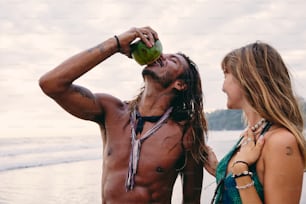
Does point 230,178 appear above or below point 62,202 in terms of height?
above

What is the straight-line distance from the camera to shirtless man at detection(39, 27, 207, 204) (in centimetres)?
195

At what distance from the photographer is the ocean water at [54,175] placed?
4.85 metres

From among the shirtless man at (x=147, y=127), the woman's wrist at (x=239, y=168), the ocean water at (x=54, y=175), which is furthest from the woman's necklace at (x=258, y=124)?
the ocean water at (x=54, y=175)

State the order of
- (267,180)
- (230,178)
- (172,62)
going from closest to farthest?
(267,180) → (230,178) → (172,62)

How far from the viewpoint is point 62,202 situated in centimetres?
472

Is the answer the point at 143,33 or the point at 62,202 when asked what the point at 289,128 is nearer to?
the point at 143,33

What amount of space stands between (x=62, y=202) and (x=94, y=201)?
0.30 meters

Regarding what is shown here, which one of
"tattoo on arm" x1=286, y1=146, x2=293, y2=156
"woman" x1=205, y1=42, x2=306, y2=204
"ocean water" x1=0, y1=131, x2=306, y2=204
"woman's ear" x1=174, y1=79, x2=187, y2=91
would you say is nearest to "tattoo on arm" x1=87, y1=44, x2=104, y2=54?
"woman's ear" x1=174, y1=79, x2=187, y2=91

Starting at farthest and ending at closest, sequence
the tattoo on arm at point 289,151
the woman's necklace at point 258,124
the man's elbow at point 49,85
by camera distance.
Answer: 1. the man's elbow at point 49,85
2. the woman's necklace at point 258,124
3. the tattoo on arm at point 289,151

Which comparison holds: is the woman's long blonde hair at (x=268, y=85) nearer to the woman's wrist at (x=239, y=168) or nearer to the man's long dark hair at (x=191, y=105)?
the woman's wrist at (x=239, y=168)

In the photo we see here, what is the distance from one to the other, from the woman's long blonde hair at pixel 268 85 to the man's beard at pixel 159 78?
1.69ft

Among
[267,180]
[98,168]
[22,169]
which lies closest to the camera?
[267,180]

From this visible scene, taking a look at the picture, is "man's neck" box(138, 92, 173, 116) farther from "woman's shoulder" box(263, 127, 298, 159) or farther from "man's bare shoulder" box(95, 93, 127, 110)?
"woman's shoulder" box(263, 127, 298, 159)

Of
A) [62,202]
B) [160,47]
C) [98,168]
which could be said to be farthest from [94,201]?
[160,47]
